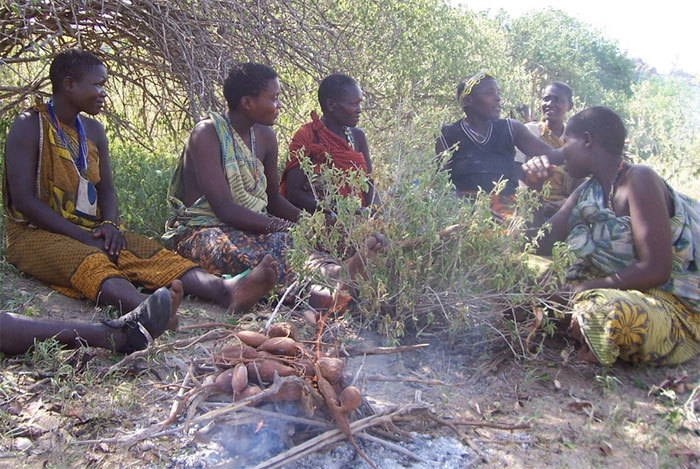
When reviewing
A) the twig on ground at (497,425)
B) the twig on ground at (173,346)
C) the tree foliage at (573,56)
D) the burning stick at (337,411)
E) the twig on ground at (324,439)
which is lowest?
the twig on ground at (497,425)

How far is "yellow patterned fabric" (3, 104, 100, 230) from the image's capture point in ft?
11.0

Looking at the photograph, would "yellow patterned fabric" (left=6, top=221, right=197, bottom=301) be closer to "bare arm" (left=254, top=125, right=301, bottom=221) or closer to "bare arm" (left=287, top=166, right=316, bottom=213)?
"bare arm" (left=254, top=125, right=301, bottom=221)

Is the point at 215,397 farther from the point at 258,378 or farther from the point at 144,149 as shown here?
the point at 144,149

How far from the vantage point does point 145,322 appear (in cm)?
249

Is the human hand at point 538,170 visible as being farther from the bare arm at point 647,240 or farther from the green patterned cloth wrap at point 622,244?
the bare arm at point 647,240

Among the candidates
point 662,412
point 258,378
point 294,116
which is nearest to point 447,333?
point 662,412

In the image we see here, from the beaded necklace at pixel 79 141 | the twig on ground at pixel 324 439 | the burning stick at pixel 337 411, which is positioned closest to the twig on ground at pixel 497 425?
the twig on ground at pixel 324 439

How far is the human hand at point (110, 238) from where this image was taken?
3318 millimetres

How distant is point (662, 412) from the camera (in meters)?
2.41

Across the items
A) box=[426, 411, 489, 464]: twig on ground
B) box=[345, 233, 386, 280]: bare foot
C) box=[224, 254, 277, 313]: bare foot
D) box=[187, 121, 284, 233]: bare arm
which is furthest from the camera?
box=[187, 121, 284, 233]: bare arm

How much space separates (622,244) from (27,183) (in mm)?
2955

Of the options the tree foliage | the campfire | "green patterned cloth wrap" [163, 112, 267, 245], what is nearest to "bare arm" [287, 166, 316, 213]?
"green patterned cloth wrap" [163, 112, 267, 245]

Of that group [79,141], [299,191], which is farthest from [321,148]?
[79,141]

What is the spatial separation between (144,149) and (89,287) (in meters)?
3.83
